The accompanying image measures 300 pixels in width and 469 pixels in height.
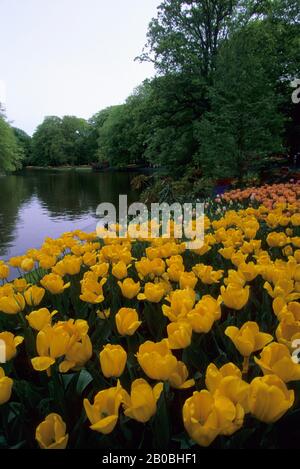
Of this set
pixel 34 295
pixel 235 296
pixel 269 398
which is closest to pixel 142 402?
pixel 269 398

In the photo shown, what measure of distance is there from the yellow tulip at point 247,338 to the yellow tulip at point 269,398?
24cm

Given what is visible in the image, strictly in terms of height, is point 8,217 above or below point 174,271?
below

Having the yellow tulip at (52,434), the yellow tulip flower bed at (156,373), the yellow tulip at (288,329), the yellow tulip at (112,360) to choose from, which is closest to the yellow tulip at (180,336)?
the yellow tulip flower bed at (156,373)

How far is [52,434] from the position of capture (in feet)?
3.42

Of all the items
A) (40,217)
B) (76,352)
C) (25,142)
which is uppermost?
(25,142)

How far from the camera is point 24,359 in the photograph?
1.75m

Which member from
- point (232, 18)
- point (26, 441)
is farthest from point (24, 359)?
point (232, 18)

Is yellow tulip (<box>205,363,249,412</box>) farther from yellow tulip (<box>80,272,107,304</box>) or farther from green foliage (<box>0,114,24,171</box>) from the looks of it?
green foliage (<box>0,114,24,171</box>)

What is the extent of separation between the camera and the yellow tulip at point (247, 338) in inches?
47.9

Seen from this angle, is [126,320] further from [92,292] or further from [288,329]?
Result: [288,329]

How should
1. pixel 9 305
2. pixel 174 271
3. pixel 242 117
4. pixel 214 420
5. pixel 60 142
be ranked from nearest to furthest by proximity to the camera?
pixel 214 420 → pixel 9 305 → pixel 174 271 → pixel 242 117 → pixel 60 142

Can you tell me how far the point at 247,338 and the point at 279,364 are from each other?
181 mm

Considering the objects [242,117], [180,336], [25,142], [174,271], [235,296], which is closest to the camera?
[180,336]

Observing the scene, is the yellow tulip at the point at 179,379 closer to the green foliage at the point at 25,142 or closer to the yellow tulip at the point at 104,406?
the yellow tulip at the point at 104,406
